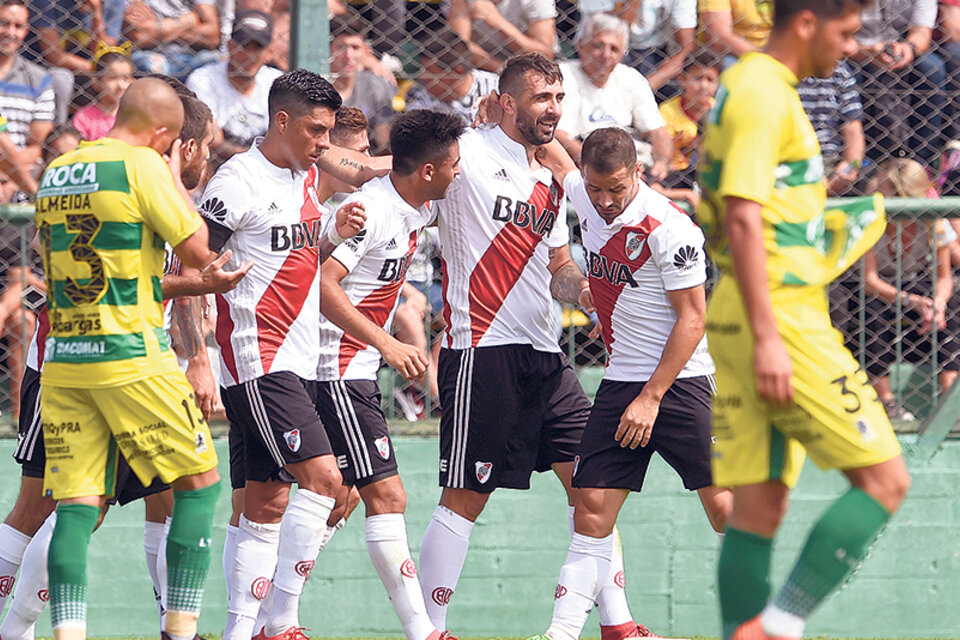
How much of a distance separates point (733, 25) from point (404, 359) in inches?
137

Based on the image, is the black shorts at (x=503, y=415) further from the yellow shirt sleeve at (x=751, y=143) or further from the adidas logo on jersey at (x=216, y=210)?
the yellow shirt sleeve at (x=751, y=143)

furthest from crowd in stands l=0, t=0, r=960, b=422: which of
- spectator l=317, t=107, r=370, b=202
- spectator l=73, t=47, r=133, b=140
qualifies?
spectator l=317, t=107, r=370, b=202

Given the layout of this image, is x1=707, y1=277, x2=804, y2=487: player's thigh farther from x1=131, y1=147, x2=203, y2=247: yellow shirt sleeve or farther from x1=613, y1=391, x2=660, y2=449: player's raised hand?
x1=131, y1=147, x2=203, y2=247: yellow shirt sleeve

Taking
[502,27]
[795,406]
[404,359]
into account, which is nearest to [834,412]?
[795,406]

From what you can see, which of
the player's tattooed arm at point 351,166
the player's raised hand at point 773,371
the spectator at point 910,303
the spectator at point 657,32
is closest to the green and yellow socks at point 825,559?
the player's raised hand at point 773,371

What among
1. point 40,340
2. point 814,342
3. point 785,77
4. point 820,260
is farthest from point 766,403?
point 40,340

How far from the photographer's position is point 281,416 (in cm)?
529

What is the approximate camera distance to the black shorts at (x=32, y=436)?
18.0ft

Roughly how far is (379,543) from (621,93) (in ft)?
10.2

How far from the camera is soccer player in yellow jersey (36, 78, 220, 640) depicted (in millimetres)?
4539

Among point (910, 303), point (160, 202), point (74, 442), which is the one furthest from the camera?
point (910, 303)

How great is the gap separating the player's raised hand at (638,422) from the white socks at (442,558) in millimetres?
790

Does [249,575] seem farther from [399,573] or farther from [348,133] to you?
[348,133]

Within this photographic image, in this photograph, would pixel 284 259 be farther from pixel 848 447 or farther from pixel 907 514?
pixel 907 514
